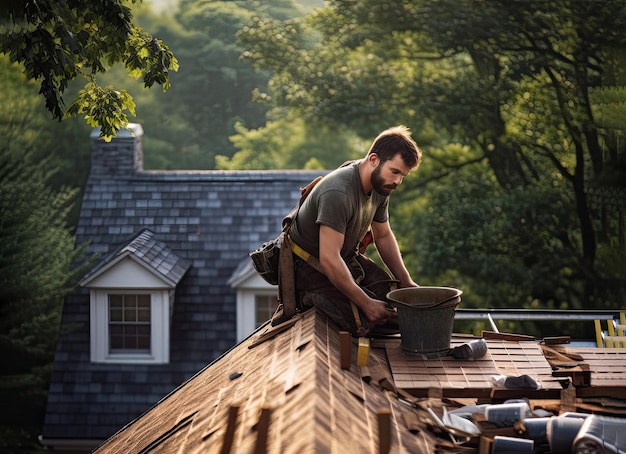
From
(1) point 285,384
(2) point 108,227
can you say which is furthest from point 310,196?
(2) point 108,227

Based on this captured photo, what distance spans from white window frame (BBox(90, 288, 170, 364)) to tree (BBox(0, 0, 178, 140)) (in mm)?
7226

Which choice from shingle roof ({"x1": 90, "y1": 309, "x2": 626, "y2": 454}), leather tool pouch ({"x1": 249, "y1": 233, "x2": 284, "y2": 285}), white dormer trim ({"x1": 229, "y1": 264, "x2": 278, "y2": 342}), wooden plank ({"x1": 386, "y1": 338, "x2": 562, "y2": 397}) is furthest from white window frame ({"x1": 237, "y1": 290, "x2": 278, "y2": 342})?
wooden plank ({"x1": 386, "y1": 338, "x2": 562, "y2": 397})

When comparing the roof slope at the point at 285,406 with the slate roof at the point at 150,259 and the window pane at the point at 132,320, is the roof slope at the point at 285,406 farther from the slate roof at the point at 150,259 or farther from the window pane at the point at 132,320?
the window pane at the point at 132,320

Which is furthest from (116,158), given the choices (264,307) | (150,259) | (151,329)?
(264,307)

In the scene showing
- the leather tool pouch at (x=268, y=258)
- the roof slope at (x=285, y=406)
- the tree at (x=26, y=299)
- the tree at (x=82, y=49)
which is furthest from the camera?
the tree at (x=26, y=299)

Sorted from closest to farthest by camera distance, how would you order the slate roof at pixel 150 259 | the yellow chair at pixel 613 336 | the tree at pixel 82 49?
the yellow chair at pixel 613 336, the tree at pixel 82 49, the slate roof at pixel 150 259

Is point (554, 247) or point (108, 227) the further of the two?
point (554, 247)

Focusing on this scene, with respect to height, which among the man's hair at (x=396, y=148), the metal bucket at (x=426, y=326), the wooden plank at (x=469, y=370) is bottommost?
the wooden plank at (x=469, y=370)

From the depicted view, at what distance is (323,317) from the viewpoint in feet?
21.1

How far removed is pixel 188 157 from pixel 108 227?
1842cm

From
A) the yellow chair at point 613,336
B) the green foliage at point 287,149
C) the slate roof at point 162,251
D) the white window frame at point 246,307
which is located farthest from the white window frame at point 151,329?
the green foliage at point 287,149

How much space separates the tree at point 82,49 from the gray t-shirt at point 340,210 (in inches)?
92.3

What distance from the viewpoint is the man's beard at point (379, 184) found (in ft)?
20.6

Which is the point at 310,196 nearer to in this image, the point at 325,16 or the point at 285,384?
the point at 285,384
